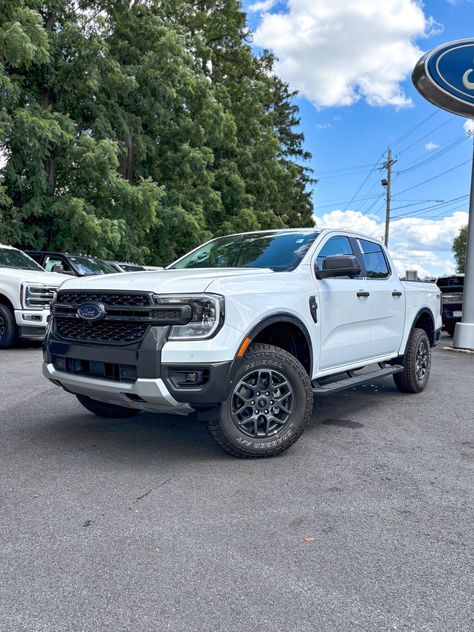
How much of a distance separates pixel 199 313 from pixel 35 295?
6.57 m

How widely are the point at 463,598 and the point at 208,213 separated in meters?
22.9

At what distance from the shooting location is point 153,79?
18625 mm

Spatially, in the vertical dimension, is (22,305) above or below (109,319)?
below

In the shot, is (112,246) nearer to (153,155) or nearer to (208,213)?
(153,155)

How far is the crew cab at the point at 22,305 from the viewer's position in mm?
9398

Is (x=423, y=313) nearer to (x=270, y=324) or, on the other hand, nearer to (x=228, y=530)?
(x=270, y=324)

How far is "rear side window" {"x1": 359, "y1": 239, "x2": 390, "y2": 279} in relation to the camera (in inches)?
235

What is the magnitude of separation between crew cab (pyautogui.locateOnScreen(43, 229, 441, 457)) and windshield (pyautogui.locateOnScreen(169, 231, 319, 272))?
18mm

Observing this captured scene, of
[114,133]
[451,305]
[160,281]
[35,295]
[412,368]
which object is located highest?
[114,133]

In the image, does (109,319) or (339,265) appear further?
(339,265)

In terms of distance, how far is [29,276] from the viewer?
380 inches

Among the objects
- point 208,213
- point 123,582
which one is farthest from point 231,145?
point 123,582

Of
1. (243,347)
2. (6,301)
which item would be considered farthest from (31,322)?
(243,347)

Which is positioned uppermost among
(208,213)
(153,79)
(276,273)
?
(153,79)
